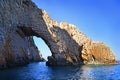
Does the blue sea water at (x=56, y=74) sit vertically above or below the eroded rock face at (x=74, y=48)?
below

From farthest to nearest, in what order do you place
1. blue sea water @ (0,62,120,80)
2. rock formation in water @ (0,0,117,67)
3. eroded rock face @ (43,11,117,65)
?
eroded rock face @ (43,11,117,65), rock formation in water @ (0,0,117,67), blue sea water @ (0,62,120,80)

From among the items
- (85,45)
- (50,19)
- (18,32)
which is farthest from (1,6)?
(85,45)

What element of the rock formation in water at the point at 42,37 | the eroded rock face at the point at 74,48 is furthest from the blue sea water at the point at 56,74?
the eroded rock face at the point at 74,48

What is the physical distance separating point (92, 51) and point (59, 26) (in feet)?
60.1

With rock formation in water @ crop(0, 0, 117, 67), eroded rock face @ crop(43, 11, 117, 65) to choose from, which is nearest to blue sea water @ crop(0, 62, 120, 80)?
rock formation in water @ crop(0, 0, 117, 67)

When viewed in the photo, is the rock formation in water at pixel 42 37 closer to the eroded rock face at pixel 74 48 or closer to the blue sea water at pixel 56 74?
the eroded rock face at pixel 74 48

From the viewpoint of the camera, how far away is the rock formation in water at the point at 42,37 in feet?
219

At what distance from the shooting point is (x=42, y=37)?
81.8 metres

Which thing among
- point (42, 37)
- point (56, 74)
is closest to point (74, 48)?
point (42, 37)

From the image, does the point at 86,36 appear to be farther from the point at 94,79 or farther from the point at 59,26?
the point at 94,79

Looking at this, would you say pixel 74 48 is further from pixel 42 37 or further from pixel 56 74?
pixel 56 74

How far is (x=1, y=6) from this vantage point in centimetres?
6378

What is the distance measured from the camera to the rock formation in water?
66.8 metres

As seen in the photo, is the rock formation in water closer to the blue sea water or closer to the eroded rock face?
the eroded rock face
